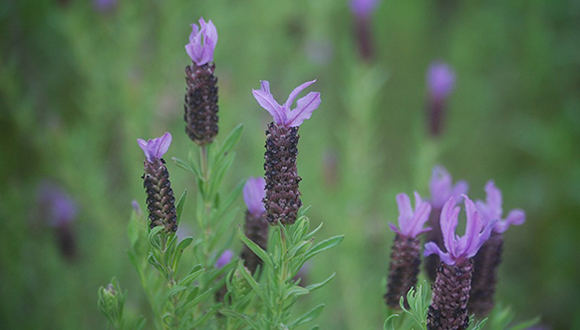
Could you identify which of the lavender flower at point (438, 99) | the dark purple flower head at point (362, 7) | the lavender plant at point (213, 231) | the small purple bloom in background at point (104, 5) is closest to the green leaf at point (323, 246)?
the lavender plant at point (213, 231)

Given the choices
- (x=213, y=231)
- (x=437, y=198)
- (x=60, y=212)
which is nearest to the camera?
(x=213, y=231)

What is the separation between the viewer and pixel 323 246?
781mm

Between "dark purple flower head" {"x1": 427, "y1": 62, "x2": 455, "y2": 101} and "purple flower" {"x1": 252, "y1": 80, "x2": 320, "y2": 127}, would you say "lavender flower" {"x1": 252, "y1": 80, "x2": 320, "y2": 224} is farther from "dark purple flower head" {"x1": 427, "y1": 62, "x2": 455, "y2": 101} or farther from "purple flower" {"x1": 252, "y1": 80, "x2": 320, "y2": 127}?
"dark purple flower head" {"x1": 427, "y1": 62, "x2": 455, "y2": 101}

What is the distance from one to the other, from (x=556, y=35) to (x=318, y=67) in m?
1.12

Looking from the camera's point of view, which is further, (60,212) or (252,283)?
(60,212)

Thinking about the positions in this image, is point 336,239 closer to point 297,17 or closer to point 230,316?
point 230,316

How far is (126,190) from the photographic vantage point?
6.87 ft

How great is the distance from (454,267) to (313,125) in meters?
1.87

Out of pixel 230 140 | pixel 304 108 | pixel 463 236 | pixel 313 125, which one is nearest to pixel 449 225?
pixel 463 236

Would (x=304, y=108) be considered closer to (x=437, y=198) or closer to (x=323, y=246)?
(x=323, y=246)

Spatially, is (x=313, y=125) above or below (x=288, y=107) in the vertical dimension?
above

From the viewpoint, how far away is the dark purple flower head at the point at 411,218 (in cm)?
84

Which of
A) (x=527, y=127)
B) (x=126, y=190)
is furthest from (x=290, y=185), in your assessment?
(x=527, y=127)

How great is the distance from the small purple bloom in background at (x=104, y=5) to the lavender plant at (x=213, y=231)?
1.07 m
